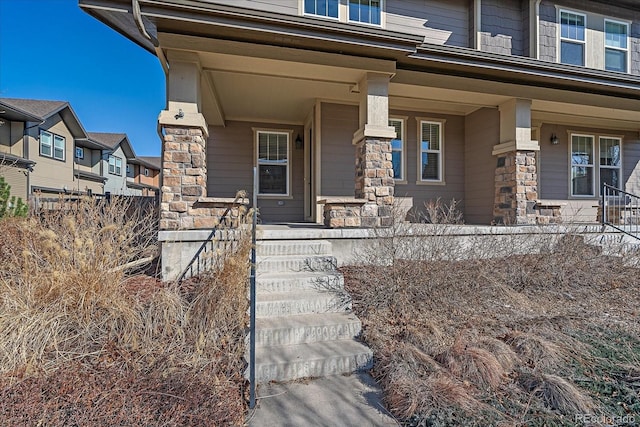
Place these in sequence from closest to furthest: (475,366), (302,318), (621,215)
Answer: (475,366)
(302,318)
(621,215)

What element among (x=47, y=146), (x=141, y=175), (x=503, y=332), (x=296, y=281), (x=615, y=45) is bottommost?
(x=503, y=332)

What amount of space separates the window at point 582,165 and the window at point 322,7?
24.6 ft

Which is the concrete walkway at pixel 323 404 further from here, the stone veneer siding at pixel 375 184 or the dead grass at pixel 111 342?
the stone veneer siding at pixel 375 184

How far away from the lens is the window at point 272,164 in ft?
28.2

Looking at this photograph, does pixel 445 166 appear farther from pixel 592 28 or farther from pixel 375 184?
pixel 592 28

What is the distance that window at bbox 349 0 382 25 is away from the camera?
726cm

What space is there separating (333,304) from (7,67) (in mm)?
10860

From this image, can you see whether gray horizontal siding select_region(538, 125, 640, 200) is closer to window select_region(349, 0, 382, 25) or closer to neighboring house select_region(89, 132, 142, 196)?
window select_region(349, 0, 382, 25)

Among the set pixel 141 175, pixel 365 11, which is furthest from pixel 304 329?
pixel 141 175

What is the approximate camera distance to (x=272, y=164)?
8641 millimetres

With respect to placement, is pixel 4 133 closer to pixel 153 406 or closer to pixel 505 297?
pixel 153 406

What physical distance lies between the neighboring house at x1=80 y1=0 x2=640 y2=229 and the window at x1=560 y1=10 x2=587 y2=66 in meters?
0.03

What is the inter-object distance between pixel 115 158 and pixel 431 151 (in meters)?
25.1

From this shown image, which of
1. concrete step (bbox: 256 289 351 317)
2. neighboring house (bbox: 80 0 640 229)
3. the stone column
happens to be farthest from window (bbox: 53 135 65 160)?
the stone column
